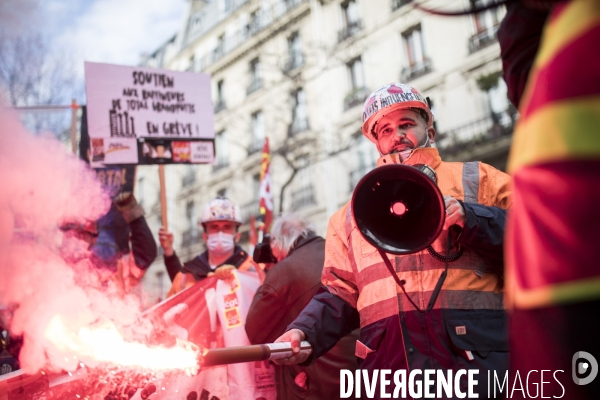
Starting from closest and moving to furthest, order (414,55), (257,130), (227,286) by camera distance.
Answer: (227,286), (414,55), (257,130)

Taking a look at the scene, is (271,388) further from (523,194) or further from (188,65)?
(188,65)

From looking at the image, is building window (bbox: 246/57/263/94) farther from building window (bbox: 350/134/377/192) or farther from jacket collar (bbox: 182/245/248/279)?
jacket collar (bbox: 182/245/248/279)

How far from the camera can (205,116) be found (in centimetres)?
707

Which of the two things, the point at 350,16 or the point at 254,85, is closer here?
the point at 350,16

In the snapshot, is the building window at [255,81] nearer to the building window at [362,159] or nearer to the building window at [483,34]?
the building window at [362,159]

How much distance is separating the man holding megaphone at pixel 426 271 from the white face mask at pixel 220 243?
10.1 feet

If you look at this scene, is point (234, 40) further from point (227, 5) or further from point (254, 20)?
point (254, 20)

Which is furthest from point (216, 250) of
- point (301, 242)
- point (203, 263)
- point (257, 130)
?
point (257, 130)

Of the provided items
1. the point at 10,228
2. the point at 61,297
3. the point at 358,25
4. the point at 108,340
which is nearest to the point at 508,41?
the point at 108,340

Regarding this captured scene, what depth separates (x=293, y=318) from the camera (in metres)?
4.03

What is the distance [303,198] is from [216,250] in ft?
62.3

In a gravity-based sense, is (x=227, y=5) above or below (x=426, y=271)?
above

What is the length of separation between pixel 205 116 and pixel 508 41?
586cm

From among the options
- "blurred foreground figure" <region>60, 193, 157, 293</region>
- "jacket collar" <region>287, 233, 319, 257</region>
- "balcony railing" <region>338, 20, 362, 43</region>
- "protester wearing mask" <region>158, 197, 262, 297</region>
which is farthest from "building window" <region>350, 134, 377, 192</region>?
"jacket collar" <region>287, 233, 319, 257</region>
